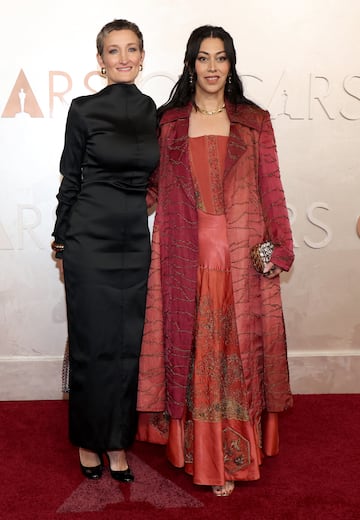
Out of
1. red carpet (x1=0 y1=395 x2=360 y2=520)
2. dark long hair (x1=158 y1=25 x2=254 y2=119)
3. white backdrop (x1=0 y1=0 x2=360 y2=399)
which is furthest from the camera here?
white backdrop (x1=0 y1=0 x2=360 y2=399)

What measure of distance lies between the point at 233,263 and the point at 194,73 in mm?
750

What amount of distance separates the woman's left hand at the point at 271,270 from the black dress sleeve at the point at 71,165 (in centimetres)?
78

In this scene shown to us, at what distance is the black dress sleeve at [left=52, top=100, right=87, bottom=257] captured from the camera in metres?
Result: 2.41

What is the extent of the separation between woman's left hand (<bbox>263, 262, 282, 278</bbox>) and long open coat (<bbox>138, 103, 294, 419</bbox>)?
2 cm

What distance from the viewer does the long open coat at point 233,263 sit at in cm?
243

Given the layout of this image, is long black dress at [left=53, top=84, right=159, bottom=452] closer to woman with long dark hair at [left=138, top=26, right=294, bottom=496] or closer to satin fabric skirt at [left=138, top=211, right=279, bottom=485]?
woman with long dark hair at [left=138, top=26, right=294, bottom=496]

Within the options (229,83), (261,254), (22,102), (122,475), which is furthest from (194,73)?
(122,475)

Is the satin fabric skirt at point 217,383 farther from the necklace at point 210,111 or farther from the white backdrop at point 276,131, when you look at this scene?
the white backdrop at point 276,131

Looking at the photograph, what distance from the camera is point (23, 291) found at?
3.45 meters

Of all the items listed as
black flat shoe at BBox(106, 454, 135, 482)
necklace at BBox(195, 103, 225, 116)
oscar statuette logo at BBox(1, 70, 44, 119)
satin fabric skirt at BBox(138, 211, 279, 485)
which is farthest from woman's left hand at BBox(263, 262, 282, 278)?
oscar statuette logo at BBox(1, 70, 44, 119)

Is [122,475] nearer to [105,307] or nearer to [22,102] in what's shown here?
[105,307]

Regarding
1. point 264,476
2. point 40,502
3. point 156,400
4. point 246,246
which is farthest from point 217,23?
point 40,502

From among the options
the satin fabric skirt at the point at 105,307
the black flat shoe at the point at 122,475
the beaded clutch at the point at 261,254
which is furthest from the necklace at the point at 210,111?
the black flat shoe at the point at 122,475

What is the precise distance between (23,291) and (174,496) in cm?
A: 147
